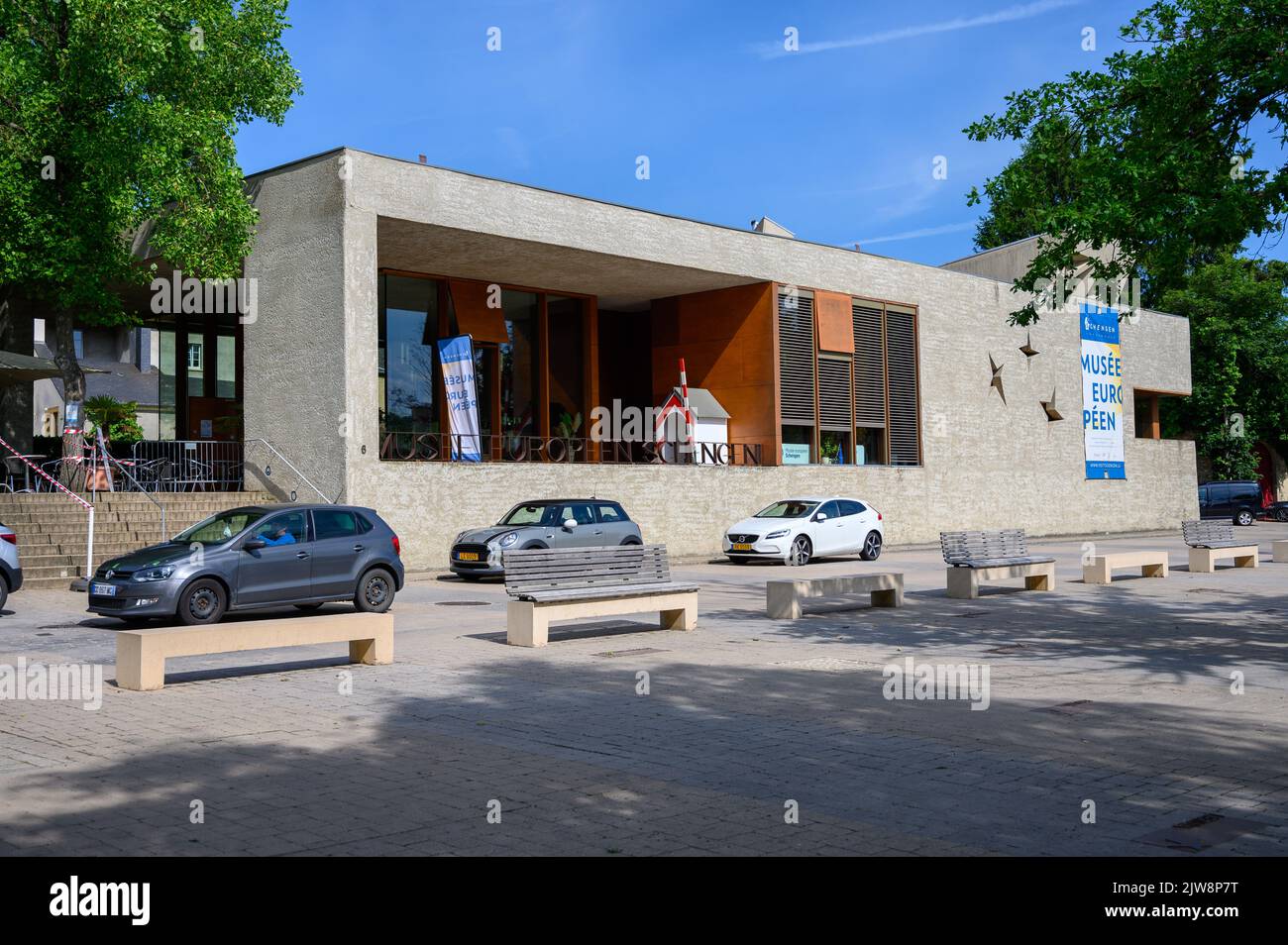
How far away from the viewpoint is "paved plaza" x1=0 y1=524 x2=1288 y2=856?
5.61 metres

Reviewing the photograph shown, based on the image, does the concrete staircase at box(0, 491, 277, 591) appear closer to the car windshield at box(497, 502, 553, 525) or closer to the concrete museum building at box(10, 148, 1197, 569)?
the concrete museum building at box(10, 148, 1197, 569)

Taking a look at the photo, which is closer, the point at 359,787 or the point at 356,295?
the point at 359,787

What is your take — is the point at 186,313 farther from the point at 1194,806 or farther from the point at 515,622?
the point at 1194,806

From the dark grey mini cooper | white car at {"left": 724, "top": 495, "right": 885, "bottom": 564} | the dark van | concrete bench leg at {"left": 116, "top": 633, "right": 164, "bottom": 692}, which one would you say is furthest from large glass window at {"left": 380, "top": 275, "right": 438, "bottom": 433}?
the dark van

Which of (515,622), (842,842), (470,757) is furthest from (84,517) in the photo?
(842,842)

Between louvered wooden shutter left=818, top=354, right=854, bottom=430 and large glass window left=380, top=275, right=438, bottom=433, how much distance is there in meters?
11.2

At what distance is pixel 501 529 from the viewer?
22.2 m

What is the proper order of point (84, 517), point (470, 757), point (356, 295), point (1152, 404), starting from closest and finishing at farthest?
point (470, 757), point (84, 517), point (356, 295), point (1152, 404)

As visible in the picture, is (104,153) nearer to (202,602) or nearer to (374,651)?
(202,602)

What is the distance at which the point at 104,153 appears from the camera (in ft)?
72.8

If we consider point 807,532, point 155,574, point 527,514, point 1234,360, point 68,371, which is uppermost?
point 1234,360

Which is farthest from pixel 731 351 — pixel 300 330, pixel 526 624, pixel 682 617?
pixel 526 624

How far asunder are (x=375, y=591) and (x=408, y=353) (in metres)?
15.2

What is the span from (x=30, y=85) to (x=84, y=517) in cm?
841
